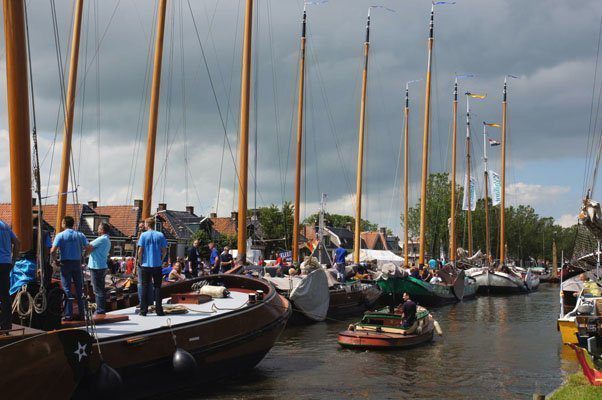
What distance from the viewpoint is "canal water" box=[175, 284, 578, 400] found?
13.4m

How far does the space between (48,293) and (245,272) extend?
1154 centimetres

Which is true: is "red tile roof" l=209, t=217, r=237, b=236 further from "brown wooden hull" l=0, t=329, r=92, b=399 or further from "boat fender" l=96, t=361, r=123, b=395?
"brown wooden hull" l=0, t=329, r=92, b=399

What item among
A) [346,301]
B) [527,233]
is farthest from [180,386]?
[527,233]

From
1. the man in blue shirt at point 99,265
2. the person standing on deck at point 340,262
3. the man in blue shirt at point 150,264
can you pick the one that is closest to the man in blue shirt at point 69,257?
the man in blue shirt at point 99,265

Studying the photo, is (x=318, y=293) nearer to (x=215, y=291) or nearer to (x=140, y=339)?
(x=215, y=291)

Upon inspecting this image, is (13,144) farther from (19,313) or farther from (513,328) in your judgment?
(513,328)

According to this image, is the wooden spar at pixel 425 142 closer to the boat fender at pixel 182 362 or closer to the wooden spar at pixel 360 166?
Answer: the wooden spar at pixel 360 166

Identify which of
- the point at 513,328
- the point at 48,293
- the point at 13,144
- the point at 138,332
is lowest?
the point at 513,328

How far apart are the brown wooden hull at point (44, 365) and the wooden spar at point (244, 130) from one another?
1282 cm

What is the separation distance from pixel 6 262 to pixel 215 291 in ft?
21.3

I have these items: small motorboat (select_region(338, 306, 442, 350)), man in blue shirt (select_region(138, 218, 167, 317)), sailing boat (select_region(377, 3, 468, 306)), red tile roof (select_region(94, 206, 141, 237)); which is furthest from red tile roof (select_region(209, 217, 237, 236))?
man in blue shirt (select_region(138, 218, 167, 317))

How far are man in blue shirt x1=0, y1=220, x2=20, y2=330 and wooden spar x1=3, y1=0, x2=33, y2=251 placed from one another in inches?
19.8

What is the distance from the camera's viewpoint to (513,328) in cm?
2652

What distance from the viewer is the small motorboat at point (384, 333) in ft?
60.6
